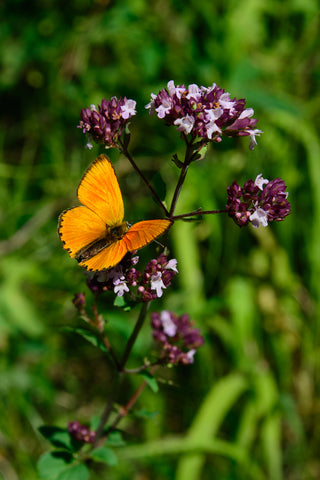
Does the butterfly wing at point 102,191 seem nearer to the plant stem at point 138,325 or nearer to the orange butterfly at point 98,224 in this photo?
the orange butterfly at point 98,224

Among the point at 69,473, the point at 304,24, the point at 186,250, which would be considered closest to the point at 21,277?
the point at 186,250

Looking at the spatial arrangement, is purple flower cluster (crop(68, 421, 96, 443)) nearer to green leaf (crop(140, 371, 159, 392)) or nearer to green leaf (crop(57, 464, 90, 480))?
green leaf (crop(57, 464, 90, 480))

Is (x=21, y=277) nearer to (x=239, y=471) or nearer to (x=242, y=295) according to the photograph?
(x=242, y=295)

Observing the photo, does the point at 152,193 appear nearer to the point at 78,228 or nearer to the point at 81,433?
the point at 78,228

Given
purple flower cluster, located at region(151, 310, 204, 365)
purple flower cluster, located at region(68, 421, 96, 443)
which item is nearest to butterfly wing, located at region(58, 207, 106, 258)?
purple flower cluster, located at region(151, 310, 204, 365)

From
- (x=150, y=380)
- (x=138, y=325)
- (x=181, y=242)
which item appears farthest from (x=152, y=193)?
(x=181, y=242)

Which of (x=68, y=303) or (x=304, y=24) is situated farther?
(x=304, y=24)

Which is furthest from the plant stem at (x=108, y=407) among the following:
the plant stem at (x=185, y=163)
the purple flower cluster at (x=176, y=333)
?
the plant stem at (x=185, y=163)
